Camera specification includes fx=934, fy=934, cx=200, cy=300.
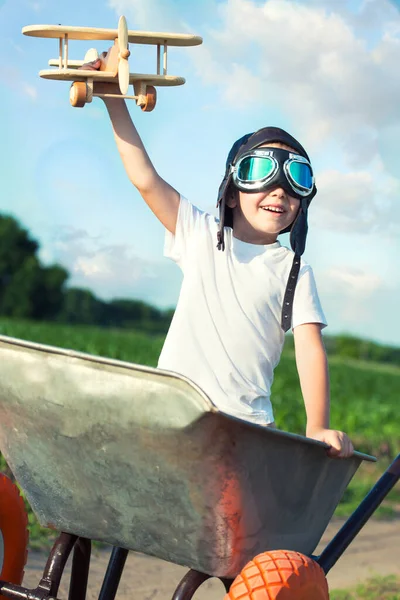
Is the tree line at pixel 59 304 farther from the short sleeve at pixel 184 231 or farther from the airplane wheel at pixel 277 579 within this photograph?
the airplane wheel at pixel 277 579

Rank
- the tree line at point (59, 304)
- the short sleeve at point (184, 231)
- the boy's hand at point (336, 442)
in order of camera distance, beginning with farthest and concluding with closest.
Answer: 1. the tree line at point (59, 304)
2. the short sleeve at point (184, 231)
3. the boy's hand at point (336, 442)

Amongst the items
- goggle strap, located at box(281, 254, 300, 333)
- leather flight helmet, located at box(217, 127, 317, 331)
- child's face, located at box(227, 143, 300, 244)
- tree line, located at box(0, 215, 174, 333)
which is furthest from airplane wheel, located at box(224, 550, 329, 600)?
tree line, located at box(0, 215, 174, 333)

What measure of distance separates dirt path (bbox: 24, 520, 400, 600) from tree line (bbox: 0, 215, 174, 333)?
31.2 meters

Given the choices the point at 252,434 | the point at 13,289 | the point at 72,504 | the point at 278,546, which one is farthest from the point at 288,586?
the point at 13,289

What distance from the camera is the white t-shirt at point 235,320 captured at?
2.28m

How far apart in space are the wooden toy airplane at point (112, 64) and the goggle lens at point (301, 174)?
1.16ft

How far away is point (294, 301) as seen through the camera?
2.34m

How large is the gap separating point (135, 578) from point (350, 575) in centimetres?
103

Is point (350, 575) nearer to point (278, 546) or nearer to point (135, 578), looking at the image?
point (135, 578)

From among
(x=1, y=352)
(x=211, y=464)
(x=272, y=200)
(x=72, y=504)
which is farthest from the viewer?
(x=272, y=200)

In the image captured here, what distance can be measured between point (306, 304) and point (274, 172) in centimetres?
35

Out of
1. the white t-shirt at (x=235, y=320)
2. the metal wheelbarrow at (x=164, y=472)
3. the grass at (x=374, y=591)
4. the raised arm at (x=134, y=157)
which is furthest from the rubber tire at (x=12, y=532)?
the grass at (x=374, y=591)

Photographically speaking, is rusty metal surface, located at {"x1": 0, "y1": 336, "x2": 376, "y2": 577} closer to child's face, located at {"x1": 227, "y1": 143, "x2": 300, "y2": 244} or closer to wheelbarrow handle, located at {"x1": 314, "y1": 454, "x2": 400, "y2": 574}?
wheelbarrow handle, located at {"x1": 314, "y1": 454, "x2": 400, "y2": 574}

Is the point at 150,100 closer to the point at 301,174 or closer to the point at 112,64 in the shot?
the point at 112,64
